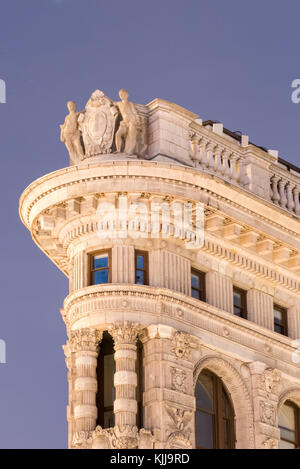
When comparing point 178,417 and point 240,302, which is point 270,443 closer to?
point 178,417

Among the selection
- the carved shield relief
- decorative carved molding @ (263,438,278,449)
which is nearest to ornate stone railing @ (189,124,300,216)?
the carved shield relief

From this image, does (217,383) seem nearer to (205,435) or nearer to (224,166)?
(205,435)

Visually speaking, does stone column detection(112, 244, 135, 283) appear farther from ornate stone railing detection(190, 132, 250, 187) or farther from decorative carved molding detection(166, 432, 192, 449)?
decorative carved molding detection(166, 432, 192, 449)

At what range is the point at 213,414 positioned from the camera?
3762 centimetres

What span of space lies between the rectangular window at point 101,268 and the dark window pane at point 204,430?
4.33m

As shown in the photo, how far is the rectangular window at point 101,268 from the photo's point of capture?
122 feet

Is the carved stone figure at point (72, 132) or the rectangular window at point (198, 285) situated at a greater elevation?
the carved stone figure at point (72, 132)

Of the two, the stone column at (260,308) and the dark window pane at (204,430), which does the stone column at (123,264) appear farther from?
the stone column at (260,308)

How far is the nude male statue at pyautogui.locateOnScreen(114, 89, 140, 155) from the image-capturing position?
3788 cm

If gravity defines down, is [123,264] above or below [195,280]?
below

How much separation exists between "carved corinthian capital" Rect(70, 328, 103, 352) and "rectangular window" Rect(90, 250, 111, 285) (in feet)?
5.14

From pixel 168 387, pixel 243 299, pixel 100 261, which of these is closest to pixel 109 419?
pixel 168 387

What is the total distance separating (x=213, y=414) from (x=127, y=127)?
8033 millimetres

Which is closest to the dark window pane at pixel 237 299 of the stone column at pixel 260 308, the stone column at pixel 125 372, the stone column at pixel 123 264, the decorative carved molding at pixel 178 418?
the stone column at pixel 260 308
